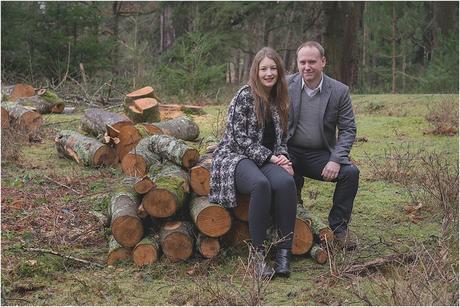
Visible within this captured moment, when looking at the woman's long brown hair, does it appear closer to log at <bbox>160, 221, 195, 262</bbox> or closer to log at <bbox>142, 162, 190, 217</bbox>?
log at <bbox>142, 162, 190, 217</bbox>

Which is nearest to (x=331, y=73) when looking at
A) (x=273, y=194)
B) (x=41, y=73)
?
(x=41, y=73)

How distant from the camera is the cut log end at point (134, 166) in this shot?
23.6 feet

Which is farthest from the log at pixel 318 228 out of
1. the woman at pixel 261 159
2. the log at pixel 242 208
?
the log at pixel 242 208

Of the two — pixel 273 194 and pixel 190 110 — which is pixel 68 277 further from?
pixel 190 110

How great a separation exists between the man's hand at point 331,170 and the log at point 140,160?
2.27m

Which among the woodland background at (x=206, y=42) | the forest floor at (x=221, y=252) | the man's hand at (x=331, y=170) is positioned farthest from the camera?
the woodland background at (x=206, y=42)

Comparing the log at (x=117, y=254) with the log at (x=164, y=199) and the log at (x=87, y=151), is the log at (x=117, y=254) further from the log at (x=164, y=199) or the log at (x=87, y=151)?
the log at (x=87, y=151)

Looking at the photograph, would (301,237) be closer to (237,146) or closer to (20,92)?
(237,146)

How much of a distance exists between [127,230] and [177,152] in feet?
3.34

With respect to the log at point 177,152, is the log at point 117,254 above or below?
below

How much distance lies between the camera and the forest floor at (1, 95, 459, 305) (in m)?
4.20

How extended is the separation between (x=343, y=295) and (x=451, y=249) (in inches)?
33.7

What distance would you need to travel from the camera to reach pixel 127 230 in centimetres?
507

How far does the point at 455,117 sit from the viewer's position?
11.5 metres
